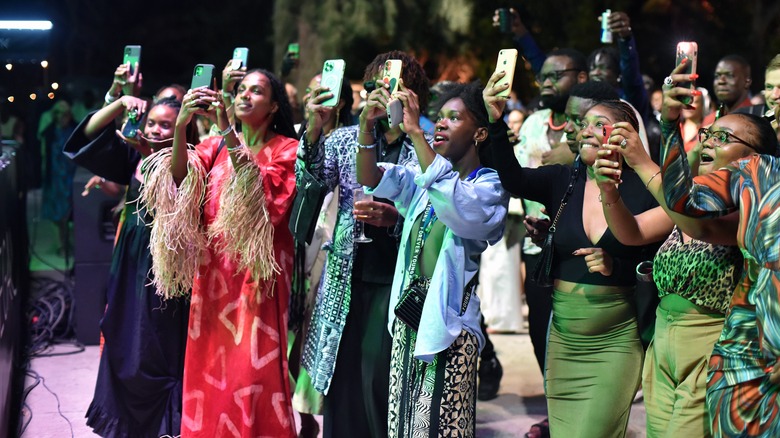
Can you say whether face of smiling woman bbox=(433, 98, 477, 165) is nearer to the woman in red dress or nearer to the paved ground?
the woman in red dress

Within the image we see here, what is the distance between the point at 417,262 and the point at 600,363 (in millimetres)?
872

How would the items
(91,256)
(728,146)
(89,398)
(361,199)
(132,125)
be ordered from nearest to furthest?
(728,146) → (361,199) → (132,125) → (89,398) → (91,256)

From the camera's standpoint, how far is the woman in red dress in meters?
4.82

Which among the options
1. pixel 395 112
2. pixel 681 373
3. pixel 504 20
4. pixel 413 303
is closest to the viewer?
pixel 681 373

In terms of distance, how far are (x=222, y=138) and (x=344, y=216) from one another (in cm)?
77

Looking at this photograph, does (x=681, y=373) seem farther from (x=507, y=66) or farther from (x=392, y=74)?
(x=392, y=74)

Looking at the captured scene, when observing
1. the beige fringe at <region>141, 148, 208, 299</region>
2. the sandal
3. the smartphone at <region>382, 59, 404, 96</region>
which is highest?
the smartphone at <region>382, 59, 404, 96</region>

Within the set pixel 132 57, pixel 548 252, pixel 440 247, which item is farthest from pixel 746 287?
pixel 132 57

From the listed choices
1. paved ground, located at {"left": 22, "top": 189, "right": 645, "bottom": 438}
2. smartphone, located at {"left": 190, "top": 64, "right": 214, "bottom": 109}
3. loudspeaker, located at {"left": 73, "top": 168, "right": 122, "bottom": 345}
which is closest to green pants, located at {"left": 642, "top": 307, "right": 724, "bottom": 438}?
paved ground, located at {"left": 22, "top": 189, "right": 645, "bottom": 438}

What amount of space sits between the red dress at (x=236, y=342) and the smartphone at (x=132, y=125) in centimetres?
70

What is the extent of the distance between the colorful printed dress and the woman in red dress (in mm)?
2147

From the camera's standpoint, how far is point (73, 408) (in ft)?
20.7

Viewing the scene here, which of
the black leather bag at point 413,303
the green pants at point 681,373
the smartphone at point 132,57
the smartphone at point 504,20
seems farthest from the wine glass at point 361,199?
the smartphone at point 504,20

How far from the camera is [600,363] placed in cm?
416
